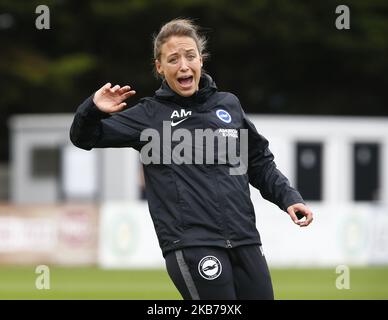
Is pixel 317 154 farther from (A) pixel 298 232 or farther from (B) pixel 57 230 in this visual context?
(B) pixel 57 230

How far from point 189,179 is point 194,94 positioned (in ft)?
1.57

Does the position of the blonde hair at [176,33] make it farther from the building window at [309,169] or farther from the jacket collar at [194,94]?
the building window at [309,169]

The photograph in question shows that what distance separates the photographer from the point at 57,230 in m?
20.7

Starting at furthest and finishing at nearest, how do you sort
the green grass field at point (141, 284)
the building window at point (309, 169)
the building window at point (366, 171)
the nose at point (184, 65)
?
the building window at point (366, 171), the building window at point (309, 169), the green grass field at point (141, 284), the nose at point (184, 65)

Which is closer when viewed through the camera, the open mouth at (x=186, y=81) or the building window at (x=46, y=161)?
the open mouth at (x=186, y=81)

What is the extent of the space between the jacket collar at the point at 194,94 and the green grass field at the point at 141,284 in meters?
7.34

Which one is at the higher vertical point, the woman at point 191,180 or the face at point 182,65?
the face at point 182,65

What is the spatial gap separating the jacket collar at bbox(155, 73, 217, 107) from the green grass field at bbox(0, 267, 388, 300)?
7340mm

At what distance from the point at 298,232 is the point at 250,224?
14641 mm

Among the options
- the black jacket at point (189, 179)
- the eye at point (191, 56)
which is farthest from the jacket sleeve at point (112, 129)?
the eye at point (191, 56)

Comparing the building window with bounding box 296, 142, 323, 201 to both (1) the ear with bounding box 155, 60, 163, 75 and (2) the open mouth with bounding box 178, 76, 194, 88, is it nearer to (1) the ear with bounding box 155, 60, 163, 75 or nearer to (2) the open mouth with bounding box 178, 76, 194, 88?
(1) the ear with bounding box 155, 60, 163, 75

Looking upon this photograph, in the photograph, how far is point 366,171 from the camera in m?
24.5

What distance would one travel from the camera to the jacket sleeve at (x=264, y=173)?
655 centimetres

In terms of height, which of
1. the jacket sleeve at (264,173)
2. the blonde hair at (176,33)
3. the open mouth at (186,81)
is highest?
the blonde hair at (176,33)
